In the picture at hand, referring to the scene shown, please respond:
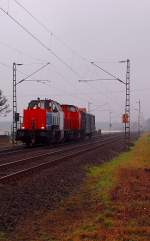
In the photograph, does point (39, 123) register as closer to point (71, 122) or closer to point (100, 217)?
point (71, 122)

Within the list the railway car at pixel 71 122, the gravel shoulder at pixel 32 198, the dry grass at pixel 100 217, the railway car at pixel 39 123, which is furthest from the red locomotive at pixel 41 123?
the dry grass at pixel 100 217

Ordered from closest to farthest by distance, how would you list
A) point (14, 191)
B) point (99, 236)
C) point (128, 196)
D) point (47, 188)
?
A: point (99, 236), point (128, 196), point (14, 191), point (47, 188)

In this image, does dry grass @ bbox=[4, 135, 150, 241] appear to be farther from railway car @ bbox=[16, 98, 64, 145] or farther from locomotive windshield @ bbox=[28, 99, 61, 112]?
locomotive windshield @ bbox=[28, 99, 61, 112]

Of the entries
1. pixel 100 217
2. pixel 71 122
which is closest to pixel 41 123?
pixel 71 122

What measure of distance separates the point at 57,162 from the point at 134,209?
48.0 ft

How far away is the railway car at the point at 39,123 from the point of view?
4144 centimetres

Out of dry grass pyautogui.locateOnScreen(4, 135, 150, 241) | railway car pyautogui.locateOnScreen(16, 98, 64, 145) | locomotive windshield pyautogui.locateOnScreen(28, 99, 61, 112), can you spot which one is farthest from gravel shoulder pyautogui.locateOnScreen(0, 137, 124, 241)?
locomotive windshield pyautogui.locateOnScreen(28, 99, 61, 112)

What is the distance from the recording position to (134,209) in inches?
456

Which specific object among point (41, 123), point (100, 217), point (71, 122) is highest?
point (71, 122)

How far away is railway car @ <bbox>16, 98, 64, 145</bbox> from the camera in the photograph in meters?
41.4

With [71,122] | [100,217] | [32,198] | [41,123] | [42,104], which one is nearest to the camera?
[100,217]

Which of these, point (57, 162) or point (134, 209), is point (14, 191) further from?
point (57, 162)

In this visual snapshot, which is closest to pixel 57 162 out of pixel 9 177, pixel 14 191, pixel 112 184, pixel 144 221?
pixel 9 177

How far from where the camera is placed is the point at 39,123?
4197 cm
